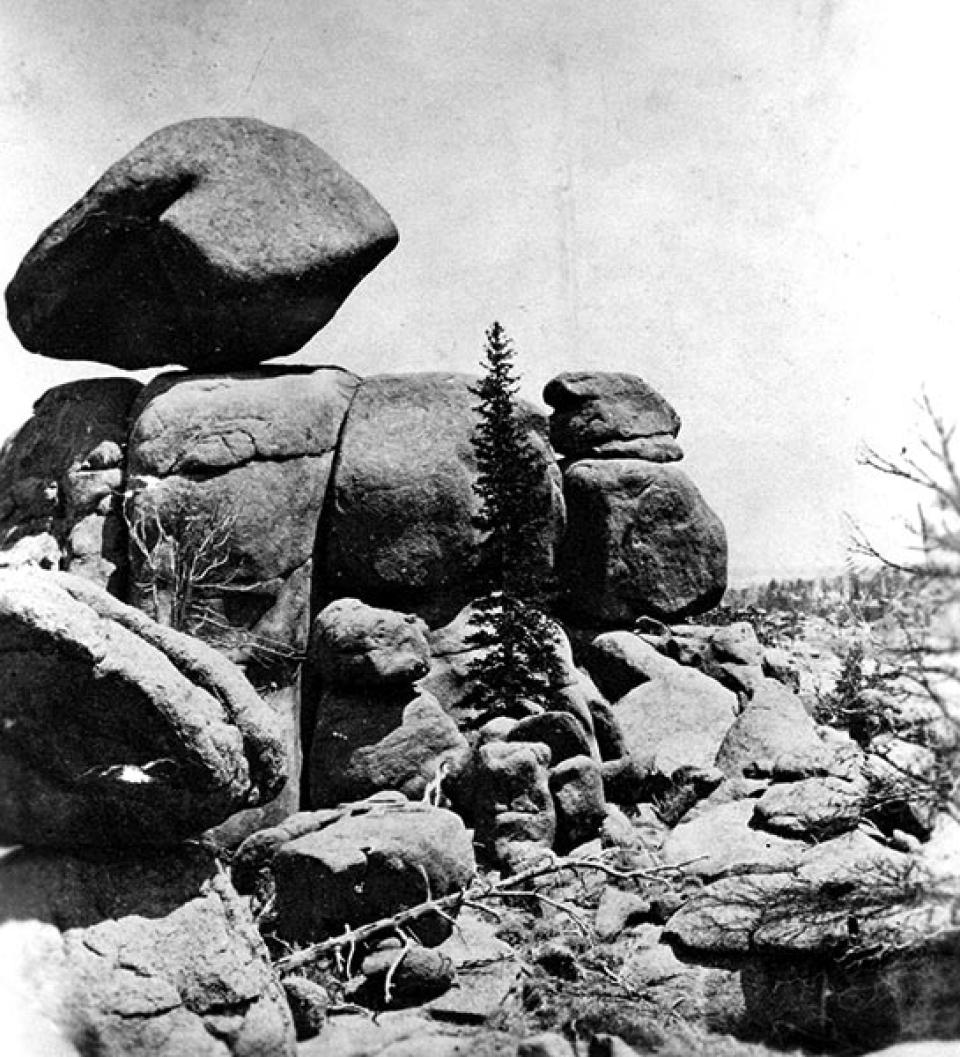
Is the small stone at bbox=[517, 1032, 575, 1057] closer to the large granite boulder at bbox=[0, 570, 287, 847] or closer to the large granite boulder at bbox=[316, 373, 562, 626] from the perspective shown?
the large granite boulder at bbox=[0, 570, 287, 847]

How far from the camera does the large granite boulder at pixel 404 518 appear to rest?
57.2ft

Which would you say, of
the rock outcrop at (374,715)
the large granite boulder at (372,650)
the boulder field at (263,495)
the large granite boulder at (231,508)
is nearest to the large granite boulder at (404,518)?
the boulder field at (263,495)

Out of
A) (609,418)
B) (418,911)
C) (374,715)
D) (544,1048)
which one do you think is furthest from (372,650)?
(544,1048)

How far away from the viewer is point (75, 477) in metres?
17.5

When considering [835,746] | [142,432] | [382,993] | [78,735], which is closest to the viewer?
[78,735]

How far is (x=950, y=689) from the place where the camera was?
1356cm

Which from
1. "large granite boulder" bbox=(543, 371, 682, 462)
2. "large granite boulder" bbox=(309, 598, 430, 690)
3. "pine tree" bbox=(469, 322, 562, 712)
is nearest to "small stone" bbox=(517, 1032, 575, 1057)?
"large granite boulder" bbox=(309, 598, 430, 690)

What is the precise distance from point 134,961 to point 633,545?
13318mm

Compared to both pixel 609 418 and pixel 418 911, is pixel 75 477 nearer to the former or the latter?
pixel 609 418

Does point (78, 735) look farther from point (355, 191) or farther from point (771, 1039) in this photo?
point (355, 191)

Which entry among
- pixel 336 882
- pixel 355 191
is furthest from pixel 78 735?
pixel 355 191

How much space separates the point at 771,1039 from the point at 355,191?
13588 millimetres

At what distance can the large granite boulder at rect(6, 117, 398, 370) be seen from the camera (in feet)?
56.5

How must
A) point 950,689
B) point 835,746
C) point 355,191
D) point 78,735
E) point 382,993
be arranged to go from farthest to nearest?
point 355,191
point 835,746
point 950,689
point 382,993
point 78,735
